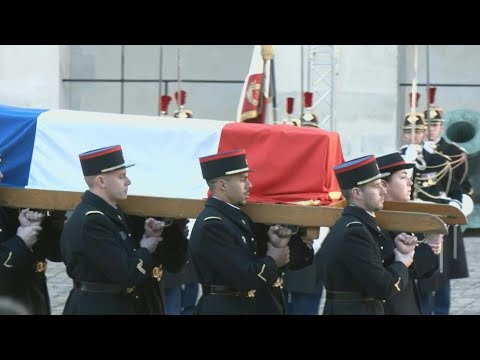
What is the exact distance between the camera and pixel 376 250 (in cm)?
589

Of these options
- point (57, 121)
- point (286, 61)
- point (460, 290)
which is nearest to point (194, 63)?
point (286, 61)

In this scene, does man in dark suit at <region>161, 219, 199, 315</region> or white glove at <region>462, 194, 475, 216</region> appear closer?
man in dark suit at <region>161, 219, 199, 315</region>

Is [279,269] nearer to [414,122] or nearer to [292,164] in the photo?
[292,164]

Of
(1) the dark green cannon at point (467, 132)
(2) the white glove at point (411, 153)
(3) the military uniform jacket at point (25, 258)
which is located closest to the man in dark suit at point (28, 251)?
(3) the military uniform jacket at point (25, 258)

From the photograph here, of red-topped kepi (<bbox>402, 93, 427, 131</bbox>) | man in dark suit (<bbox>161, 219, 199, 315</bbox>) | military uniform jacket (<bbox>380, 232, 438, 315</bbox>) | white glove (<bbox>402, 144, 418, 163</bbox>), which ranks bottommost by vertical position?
man in dark suit (<bbox>161, 219, 199, 315</bbox>)

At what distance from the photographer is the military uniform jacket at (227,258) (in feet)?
19.4

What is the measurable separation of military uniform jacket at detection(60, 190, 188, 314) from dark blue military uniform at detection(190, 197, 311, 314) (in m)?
0.29

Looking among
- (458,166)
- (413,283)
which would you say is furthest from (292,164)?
(458,166)

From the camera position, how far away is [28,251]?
261 inches

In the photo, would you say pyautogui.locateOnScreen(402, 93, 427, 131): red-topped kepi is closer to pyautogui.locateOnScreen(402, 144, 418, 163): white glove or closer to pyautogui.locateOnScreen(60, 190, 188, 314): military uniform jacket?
pyautogui.locateOnScreen(402, 144, 418, 163): white glove

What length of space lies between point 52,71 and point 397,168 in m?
9.54

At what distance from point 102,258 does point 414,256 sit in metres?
1.58

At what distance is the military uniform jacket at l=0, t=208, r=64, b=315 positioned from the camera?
260 inches

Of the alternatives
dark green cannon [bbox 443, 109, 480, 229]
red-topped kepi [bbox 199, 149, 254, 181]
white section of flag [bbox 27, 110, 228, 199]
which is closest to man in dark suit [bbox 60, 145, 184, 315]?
red-topped kepi [bbox 199, 149, 254, 181]
